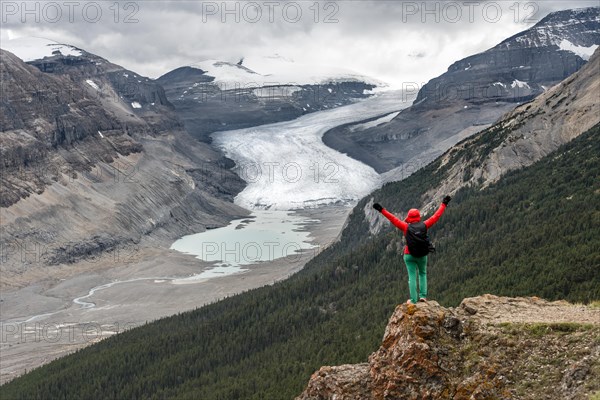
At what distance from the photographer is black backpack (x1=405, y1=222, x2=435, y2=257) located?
1959 centimetres

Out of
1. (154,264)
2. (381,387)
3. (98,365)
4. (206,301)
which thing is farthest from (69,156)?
(381,387)

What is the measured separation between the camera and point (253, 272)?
485 feet

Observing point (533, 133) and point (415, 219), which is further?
point (533, 133)

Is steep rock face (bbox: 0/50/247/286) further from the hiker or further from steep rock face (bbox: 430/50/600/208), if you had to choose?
the hiker

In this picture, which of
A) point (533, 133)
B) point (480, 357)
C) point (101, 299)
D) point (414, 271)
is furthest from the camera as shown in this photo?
point (101, 299)

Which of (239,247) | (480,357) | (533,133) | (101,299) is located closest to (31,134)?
(239,247)

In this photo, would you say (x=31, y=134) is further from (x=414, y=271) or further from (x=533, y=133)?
(x=414, y=271)

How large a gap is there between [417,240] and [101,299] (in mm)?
117545

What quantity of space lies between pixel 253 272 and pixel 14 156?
64.2 metres

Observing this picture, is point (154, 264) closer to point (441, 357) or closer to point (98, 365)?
point (98, 365)

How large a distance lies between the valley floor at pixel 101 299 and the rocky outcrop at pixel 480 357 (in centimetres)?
7889

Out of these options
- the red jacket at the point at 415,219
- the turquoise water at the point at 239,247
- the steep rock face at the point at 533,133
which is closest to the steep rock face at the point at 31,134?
the turquoise water at the point at 239,247

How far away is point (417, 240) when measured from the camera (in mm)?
19625

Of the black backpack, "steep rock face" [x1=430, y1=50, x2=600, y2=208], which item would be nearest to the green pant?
the black backpack
